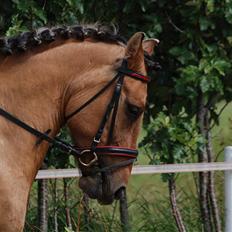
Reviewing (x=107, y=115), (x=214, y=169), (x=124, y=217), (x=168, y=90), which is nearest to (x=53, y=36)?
(x=107, y=115)

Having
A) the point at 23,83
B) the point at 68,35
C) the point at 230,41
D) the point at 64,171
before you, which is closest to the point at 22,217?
the point at 23,83

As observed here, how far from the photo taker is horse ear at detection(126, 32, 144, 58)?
4430 mm

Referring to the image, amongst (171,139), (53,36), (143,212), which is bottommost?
(143,212)

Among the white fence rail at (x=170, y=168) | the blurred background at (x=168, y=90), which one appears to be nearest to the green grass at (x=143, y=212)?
the blurred background at (x=168, y=90)

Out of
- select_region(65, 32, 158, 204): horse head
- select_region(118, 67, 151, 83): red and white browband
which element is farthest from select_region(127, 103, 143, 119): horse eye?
select_region(118, 67, 151, 83): red and white browband

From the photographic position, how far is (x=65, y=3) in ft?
20.8

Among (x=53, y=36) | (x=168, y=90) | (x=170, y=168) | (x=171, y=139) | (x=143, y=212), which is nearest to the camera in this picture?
(x=53, y=36)

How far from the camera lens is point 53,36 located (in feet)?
14.8

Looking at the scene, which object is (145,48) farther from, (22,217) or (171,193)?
(171,193)

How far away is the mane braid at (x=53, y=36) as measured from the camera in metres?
4.42

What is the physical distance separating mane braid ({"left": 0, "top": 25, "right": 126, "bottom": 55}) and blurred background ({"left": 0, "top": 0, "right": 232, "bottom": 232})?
4.45 feet

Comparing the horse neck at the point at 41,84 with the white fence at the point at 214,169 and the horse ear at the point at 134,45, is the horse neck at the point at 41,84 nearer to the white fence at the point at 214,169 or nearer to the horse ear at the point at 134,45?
the horse ear at the point at 134,45

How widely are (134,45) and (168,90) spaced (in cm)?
239

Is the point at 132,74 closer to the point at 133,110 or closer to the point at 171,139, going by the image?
the point at 133,110
